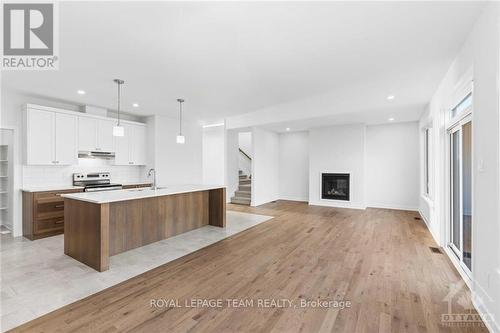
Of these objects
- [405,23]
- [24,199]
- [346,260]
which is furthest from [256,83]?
[24,199]

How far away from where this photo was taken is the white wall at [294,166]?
8.21 metres

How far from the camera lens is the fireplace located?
698 centimetres

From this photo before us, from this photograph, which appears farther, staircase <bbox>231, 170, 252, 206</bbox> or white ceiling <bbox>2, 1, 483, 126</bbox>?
staircase <bbox>231, 170, 252, 206</bbox>

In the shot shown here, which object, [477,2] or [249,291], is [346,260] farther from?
[477,2]

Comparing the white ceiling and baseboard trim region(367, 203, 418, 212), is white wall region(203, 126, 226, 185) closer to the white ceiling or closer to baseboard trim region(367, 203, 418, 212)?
the white ceiling

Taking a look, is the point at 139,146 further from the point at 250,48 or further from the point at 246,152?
the point at 246,152

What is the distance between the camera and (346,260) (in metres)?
3.21

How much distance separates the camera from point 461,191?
3.11 m

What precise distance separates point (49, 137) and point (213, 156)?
5557mm

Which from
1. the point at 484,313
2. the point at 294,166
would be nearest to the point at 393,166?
the point at 294,166

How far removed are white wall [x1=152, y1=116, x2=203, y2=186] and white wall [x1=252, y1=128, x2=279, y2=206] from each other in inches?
74.4

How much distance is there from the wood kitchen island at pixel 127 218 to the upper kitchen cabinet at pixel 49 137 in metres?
1.90

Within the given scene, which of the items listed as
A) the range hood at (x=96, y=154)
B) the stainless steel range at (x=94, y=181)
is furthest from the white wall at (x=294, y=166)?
the range hood at (x=96, y=154)

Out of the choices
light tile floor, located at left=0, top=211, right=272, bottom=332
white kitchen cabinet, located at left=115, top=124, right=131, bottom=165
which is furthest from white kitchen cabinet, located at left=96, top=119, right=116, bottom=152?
light tile floor, located at left=0, top=211, right=272, bottom=332
